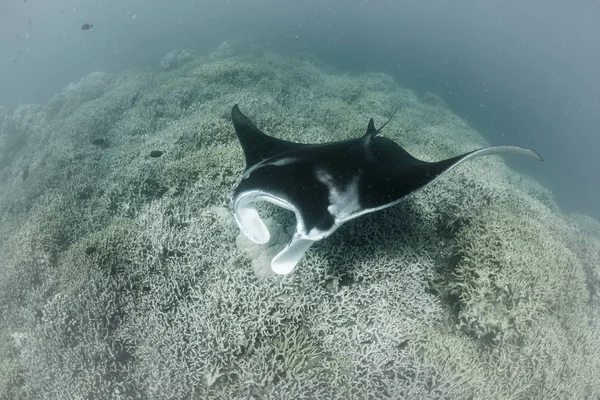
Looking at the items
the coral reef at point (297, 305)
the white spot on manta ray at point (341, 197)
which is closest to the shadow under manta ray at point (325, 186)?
the white spot on manta ray at point (341, 197)

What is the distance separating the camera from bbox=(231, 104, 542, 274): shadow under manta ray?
2.21m

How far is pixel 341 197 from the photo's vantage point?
2.35 metres

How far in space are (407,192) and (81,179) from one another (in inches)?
305

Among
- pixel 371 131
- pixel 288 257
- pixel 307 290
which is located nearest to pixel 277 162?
pixel 288 257

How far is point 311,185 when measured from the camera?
2473mm

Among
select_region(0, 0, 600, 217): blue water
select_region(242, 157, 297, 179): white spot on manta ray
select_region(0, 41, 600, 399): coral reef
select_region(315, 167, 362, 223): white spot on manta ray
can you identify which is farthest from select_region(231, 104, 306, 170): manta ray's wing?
select_region(0, 0, 600, 217): blue water

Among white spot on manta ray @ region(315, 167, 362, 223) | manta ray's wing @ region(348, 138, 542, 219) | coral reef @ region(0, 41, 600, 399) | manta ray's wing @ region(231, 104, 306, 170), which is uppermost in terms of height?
manta ray's wing @ region(348, 138, 542, 219)

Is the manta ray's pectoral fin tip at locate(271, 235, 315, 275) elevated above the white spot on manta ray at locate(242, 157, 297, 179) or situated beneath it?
situated beneath

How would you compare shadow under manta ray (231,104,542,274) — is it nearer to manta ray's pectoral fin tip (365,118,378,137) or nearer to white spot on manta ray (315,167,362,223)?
white spot on manta ray (315,167,362,223)

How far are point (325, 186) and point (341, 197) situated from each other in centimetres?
18

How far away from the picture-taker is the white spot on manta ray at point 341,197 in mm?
2227

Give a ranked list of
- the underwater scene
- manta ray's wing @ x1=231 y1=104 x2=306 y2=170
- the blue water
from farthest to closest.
→ the blue water, manta ray's wing @ x1=231 y1=104 x2=306 y2=170, the underwater scene

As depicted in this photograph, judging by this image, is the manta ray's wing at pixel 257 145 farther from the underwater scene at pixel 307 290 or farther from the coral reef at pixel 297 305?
the coral reef at pixel 297 305

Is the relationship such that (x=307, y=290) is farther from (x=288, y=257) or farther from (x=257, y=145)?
(x=257, y=145)
